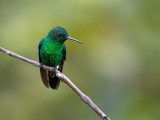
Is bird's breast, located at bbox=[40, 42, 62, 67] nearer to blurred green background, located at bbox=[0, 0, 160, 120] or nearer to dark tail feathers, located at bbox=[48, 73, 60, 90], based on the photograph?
dark tail feathers, located at bbox=[48, 73, 60, 90]

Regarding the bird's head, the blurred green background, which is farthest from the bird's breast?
the blurred green background

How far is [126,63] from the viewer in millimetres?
5785

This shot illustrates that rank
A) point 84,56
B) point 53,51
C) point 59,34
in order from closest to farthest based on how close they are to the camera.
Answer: point 59,34
point 53,51
point 84,56

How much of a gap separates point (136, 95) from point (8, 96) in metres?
2.04

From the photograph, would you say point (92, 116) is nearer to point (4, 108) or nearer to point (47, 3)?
point (4, 108)

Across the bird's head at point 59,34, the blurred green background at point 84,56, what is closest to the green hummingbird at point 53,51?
the bird's head at point 59,34

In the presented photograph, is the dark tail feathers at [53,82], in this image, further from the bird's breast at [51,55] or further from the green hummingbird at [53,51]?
the bird's breast at [51,55]

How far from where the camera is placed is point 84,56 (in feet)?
19.7

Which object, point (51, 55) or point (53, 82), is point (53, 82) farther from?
point (51, 55)

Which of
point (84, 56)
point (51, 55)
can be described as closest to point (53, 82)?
point (51, 55)

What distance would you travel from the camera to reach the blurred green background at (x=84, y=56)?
566 cm

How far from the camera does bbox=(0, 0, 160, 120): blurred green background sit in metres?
5.66

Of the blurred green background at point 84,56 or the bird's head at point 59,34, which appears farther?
the blurred green background at point 84,56

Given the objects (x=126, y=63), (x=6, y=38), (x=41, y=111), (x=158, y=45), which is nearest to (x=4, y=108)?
(x=41, y=111)
